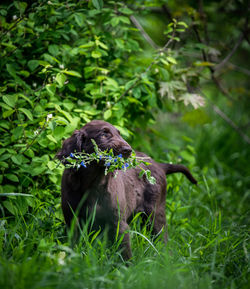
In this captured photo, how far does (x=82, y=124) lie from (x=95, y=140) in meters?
0.82

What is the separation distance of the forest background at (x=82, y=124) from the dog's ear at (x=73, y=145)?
0.41 feet

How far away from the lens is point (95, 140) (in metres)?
2.83

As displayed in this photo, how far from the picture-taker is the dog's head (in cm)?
275

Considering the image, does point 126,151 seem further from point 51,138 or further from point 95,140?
point 51,138

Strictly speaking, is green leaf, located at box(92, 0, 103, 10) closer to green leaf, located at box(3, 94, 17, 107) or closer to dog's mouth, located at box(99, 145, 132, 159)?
green leaf, located at box(3, 94, 17, 107)

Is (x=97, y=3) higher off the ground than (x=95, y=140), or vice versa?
(x=97, y=3)

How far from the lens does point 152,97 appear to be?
4012 mm

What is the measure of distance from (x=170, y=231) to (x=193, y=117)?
1777mm

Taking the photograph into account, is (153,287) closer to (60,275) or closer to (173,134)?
(60,275)

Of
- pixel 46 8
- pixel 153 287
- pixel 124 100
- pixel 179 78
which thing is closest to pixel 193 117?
pixel 179 78

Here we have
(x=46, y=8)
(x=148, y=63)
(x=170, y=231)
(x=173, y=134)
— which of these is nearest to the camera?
(x=46, y=8)

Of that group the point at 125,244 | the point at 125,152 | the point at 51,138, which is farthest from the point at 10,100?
the point at 125,244

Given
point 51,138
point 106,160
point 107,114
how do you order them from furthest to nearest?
1. point 107,114
2. point 51,138
3. point 106,160

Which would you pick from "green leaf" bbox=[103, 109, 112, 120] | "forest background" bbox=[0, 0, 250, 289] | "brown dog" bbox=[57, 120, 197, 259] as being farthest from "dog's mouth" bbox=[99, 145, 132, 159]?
"green leaf" bbox=[103, 109, 112, 120]
